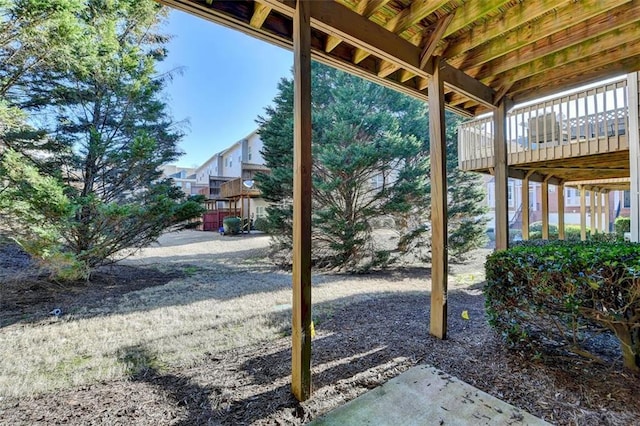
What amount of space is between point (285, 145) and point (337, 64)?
219 inches

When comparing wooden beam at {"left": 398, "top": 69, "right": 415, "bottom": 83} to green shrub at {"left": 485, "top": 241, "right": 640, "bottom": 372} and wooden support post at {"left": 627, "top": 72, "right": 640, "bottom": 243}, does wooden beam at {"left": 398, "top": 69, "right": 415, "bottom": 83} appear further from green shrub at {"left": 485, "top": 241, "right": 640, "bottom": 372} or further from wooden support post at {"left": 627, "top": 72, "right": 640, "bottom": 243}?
wooden support post at {"left": 627, "top": 72, "right": 640, "bottom": 243}

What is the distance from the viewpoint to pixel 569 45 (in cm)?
300

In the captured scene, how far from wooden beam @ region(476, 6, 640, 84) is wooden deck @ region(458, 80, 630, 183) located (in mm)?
2731

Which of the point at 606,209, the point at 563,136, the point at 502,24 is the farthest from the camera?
the point at 606,209

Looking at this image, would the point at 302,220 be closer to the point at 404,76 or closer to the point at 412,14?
the point at 412,14

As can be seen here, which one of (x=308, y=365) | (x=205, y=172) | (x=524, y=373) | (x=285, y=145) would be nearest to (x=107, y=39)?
(x=285, y=145)

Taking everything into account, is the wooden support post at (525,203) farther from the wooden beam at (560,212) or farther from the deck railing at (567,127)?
the wooden beam at (560,212)

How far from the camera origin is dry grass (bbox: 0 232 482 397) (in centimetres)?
254

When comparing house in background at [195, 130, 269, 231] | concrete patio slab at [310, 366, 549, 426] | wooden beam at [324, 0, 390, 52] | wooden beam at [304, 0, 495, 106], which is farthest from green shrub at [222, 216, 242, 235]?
concrete patio slab at [310, 366, 549, 426]

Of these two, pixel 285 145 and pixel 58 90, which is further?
pixel 285 145

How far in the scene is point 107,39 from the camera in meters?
5.38

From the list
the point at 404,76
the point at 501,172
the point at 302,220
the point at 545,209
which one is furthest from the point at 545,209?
the point at 302,220

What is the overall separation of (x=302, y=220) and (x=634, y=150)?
5.24m

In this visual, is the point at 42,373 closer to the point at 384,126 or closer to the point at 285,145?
the point at 285,145
